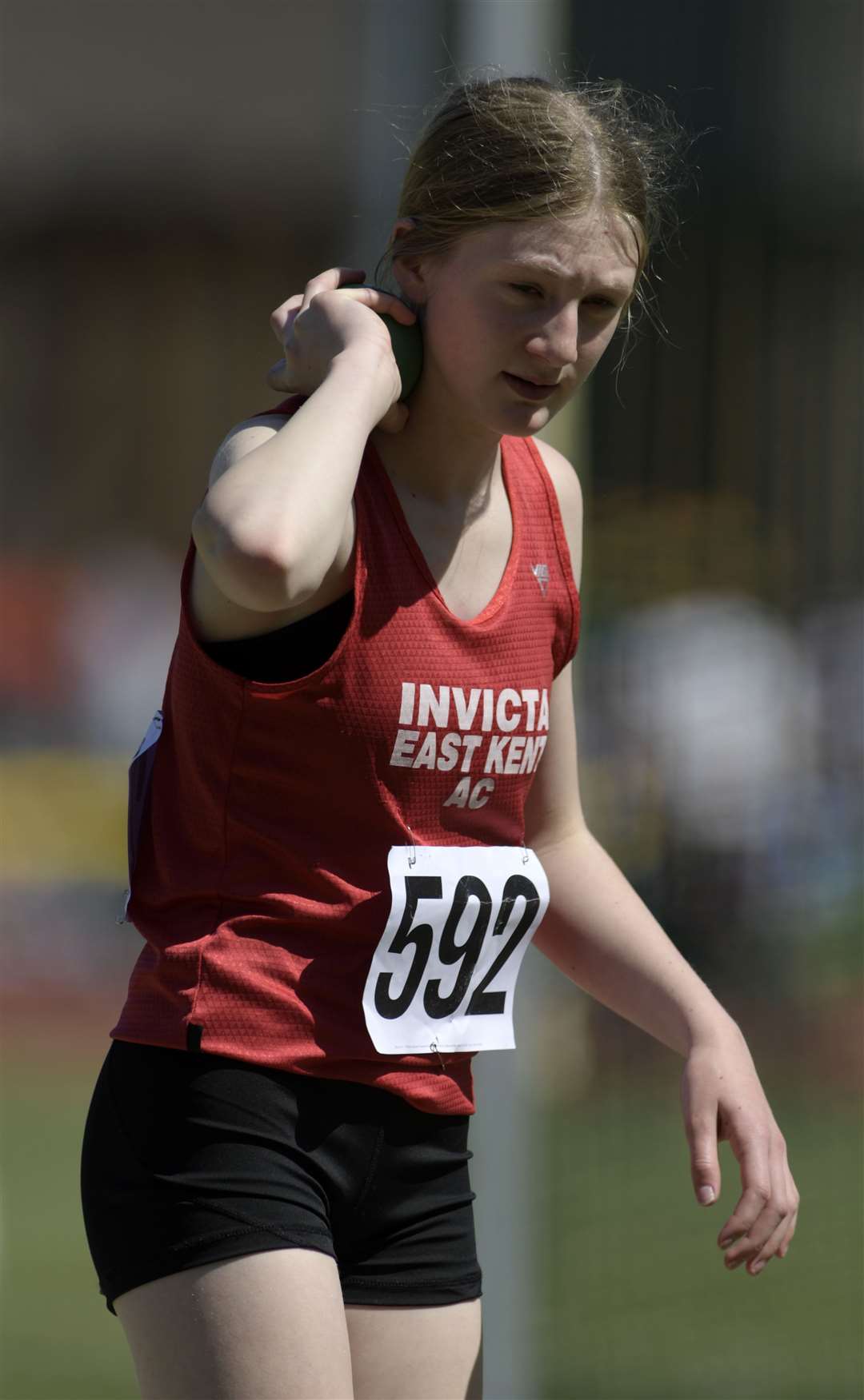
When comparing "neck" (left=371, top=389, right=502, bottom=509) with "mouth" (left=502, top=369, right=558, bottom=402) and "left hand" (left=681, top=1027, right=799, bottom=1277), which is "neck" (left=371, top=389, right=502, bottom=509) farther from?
"left hand" (left=681, top=1027, right=799, bottom=1277)

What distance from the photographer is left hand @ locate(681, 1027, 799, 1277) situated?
180cm

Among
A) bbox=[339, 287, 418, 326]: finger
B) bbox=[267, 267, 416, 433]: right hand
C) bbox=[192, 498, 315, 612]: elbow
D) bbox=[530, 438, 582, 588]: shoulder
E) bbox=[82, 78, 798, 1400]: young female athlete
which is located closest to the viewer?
bbox=[192, 498, 315, 612]: elbow

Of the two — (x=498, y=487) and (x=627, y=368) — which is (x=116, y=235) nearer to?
(x=627, y=368)

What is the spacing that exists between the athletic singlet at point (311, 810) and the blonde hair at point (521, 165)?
0.30 meters

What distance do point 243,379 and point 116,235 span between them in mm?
974

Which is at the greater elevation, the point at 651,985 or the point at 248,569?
the point at 248,569

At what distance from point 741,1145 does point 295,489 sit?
880mm

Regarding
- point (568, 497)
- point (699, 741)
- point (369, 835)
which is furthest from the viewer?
point (699, 741)

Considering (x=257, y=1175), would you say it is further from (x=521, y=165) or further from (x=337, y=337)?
(x=521, y=165)

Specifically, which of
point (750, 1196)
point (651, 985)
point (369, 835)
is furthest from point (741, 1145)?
point (369, 835)

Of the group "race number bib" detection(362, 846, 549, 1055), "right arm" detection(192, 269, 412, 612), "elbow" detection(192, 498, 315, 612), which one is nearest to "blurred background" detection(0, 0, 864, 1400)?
"race number bib" detection(362, 846, 549, 1055)

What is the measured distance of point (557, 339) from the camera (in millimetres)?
1829

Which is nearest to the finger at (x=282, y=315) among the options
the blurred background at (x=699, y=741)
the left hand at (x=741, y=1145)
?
the left hand at (x=741, y=1145)

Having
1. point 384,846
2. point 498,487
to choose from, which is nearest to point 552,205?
point 498,487
